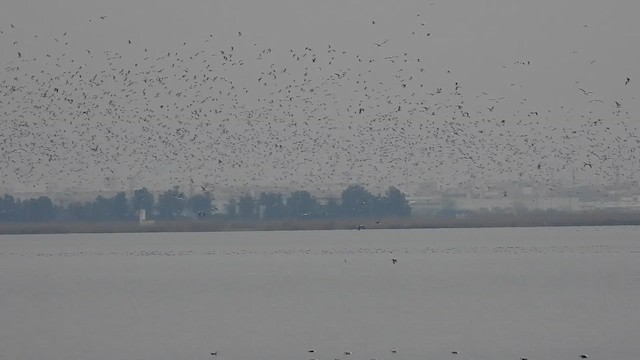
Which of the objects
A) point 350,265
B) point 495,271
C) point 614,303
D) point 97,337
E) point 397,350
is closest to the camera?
point 397,350

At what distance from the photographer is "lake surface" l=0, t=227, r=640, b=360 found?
125 feet

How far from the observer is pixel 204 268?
85938 millimetres

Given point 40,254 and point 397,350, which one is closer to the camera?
point 397,350

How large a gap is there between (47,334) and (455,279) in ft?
92.6

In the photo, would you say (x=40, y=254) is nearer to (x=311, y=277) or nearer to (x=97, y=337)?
(x=311, y=277)

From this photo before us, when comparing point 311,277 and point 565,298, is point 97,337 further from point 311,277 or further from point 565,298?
point 311,277

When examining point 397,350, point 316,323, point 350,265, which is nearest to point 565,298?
point 316,323

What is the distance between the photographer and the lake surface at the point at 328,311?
125ft

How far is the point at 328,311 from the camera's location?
49.0m

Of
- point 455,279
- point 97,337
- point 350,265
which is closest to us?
point 97,337

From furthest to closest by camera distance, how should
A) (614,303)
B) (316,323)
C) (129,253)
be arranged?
(129,253) < (614,303) < (316,323)

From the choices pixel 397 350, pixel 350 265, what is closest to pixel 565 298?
pixel 397 350

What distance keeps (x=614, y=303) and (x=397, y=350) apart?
14207 millimetres

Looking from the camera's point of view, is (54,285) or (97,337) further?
(54,285)
